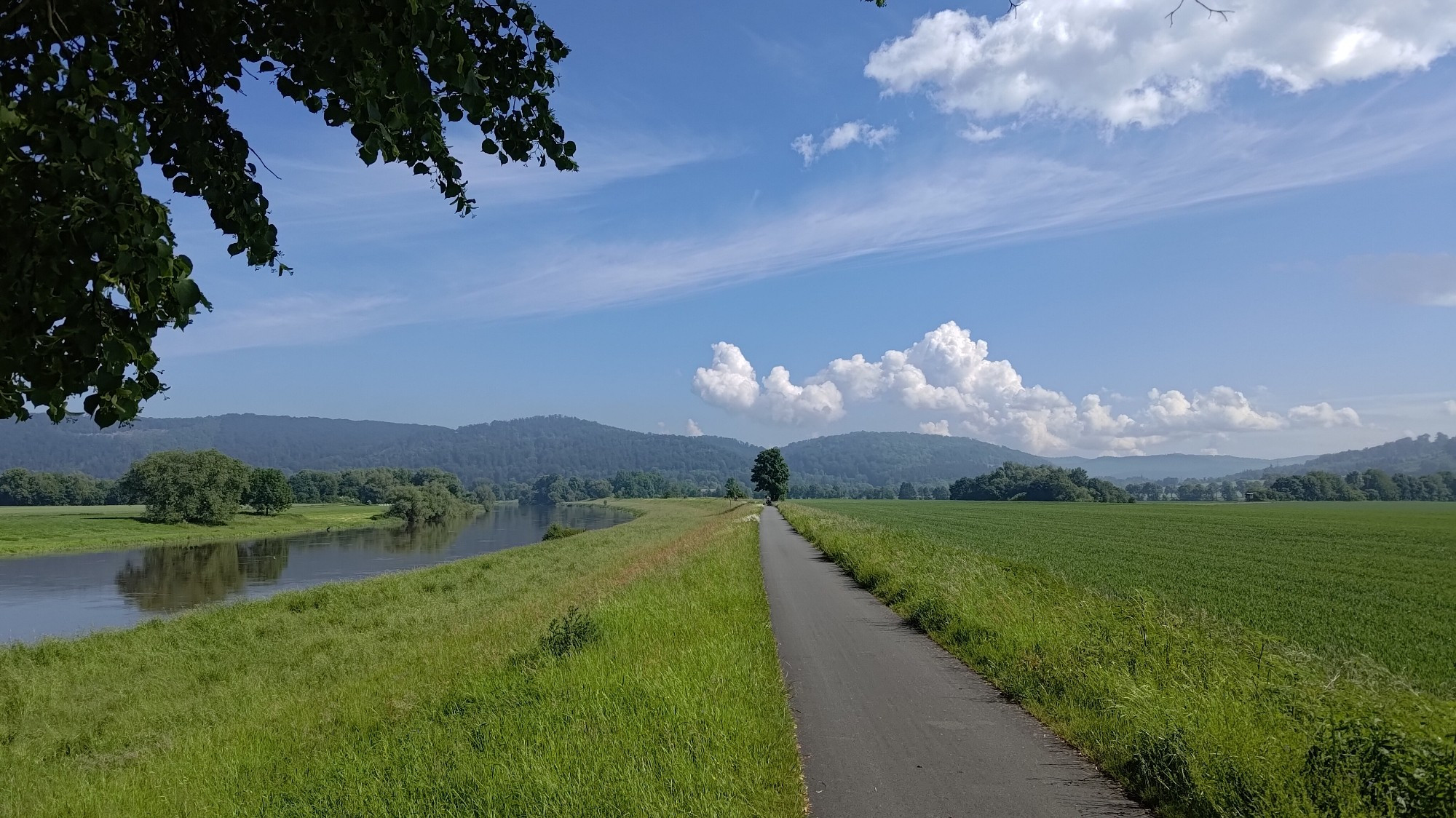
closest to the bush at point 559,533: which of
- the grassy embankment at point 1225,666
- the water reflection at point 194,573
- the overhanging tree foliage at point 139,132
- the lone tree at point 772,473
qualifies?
the water reflection at point 194,573

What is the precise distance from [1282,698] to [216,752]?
509 inches

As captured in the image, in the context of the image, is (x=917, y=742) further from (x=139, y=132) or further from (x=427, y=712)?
(x=139, y=132)

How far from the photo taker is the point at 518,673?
9703 mm

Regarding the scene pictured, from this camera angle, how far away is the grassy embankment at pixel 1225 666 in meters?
5.39

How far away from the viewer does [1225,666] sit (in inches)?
343

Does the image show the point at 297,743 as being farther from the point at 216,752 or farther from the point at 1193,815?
the point at 1193,815

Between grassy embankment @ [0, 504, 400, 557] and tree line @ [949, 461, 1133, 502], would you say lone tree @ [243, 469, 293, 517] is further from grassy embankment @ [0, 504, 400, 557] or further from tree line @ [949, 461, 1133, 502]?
tree line @ [949, 461, 1133, 502]

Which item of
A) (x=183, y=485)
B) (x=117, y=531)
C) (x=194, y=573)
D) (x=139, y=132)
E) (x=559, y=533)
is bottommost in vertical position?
(x=559, y=533)

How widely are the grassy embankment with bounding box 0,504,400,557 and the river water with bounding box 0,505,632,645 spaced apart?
2.38m

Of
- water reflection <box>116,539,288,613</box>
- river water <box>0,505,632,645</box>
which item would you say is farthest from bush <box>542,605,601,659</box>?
water reflection <box>116,539,288,613</box>

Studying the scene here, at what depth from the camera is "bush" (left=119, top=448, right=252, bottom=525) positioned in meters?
70.8

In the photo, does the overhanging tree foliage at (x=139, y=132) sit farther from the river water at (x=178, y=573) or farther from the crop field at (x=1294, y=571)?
the river water at (x=178, y=573)

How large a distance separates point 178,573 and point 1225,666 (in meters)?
51.7

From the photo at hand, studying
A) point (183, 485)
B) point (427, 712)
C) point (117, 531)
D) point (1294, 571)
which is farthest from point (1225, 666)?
point (183, 485)
